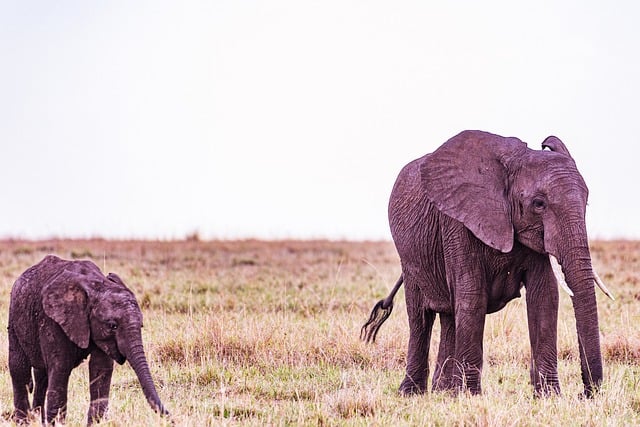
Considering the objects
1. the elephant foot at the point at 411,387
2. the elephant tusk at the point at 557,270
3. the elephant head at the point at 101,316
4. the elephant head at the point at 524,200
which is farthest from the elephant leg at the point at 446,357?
the elephant head at the point at 101,316

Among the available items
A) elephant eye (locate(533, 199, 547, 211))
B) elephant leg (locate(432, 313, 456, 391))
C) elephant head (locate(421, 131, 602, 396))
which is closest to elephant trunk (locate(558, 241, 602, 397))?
elephant head (locate(421, 131, 602, 396))

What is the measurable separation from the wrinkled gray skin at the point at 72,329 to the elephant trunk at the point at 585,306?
3637 millimetres

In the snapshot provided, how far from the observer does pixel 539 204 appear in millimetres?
8727

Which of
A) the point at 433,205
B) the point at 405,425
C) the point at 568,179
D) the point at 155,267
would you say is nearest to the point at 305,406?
the point at 405,425

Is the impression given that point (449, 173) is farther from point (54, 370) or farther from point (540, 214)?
point (54, 370)

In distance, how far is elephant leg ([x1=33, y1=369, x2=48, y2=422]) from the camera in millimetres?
8391

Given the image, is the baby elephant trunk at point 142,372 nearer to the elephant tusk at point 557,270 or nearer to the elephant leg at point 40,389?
the elephant leg at point 40,389

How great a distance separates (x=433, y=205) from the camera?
9914 mm

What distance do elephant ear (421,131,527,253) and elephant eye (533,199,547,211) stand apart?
0.90 feet

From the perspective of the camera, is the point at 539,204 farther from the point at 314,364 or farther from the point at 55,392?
the point at 55,392

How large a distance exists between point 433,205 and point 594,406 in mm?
2537

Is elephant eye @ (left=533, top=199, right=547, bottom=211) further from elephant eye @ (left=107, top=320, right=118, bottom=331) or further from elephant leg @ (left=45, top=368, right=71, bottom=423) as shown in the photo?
elephant leg @ (left=45, top=368, right=71, bottom=423)

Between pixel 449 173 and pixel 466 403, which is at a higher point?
pixel 449 173

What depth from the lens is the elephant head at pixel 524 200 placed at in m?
8.51
